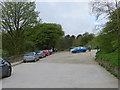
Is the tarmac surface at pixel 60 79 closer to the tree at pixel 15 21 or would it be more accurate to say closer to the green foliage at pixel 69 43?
the tree at pixel 15 21

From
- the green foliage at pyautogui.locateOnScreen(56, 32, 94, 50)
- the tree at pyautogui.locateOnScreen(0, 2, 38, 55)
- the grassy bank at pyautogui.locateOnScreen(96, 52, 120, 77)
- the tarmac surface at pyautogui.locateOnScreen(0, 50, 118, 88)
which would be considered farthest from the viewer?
the green foliage at pyautogui.locateOnScreen(56, 32, 94, 50)

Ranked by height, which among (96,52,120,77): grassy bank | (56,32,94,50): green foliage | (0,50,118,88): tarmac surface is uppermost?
(56,32,94,50): green foliage

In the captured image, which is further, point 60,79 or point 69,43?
point 69,43

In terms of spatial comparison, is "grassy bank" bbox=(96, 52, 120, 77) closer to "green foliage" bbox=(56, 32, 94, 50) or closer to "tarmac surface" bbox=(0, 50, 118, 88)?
"tarmac surface" bbox=(0, 50, 118, 88)

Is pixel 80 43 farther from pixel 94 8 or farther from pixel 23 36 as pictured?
pixel 94 8

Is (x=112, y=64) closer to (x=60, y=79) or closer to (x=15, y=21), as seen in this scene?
(x=60, y=79)

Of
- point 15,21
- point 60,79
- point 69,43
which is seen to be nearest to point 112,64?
point 60,79

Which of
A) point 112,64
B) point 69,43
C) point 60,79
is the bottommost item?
point 60,79

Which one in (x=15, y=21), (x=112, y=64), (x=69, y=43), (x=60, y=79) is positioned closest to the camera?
(x=60, y=79)

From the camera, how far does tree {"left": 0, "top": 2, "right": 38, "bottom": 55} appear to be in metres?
24.1

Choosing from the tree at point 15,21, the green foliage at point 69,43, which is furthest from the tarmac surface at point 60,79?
the green foliage at point 69,43

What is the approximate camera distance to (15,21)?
24.8m

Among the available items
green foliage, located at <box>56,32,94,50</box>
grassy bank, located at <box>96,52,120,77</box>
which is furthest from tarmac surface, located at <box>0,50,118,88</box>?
green foliage, located at <box>56,32,94,50</box>

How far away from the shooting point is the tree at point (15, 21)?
24.1 meters
